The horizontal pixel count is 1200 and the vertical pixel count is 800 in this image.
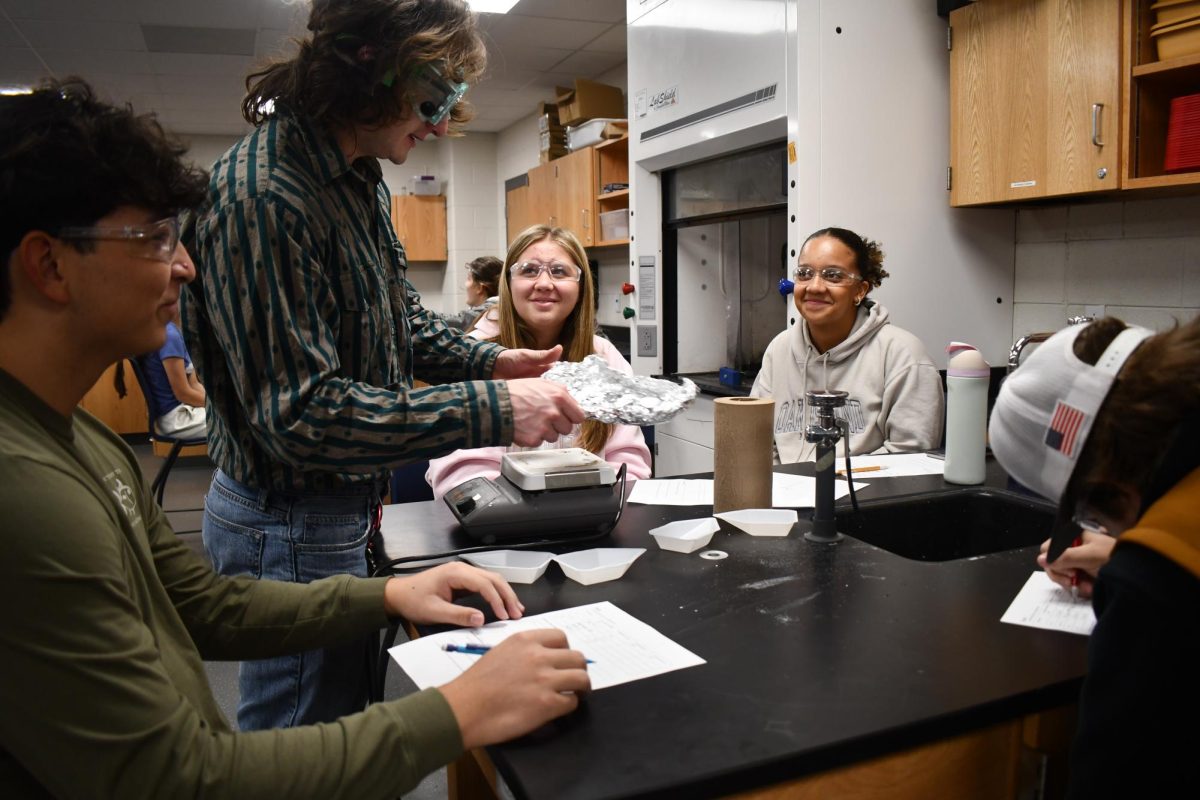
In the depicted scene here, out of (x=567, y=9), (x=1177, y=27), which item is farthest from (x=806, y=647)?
(x=567, y=9)

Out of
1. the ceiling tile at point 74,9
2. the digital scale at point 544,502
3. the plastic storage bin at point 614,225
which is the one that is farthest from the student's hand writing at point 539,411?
the ceiling tile at point 74,9

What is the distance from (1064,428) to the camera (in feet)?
2.57

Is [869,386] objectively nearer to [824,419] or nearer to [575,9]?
[824,419]

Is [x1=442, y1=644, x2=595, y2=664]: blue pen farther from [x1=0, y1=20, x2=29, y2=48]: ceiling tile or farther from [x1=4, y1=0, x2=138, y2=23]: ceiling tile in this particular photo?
[x1=0, y1=20, x2=29, y2=48]: ceiling tile

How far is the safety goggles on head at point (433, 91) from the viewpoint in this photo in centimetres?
131

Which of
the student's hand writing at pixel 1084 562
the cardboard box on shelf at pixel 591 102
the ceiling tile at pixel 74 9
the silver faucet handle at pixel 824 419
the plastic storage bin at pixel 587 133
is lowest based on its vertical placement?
the student's hand writing at pixel 1084 562

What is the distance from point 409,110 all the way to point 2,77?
5.65 m

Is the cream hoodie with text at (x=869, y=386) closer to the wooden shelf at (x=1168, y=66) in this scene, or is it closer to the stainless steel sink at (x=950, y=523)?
the stainless steel sink at (x=950, y=523)

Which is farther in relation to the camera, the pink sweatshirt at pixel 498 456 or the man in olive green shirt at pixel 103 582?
the pink sweatshirt at pixel 498 456

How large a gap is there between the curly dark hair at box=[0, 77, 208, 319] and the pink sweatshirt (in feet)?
3.46

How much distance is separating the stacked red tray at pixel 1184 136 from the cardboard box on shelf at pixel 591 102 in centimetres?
331

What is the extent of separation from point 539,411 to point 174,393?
10.3ft

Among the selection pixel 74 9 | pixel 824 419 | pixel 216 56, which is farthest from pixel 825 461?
pixel 216 56

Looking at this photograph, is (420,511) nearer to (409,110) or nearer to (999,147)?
(409,110)
